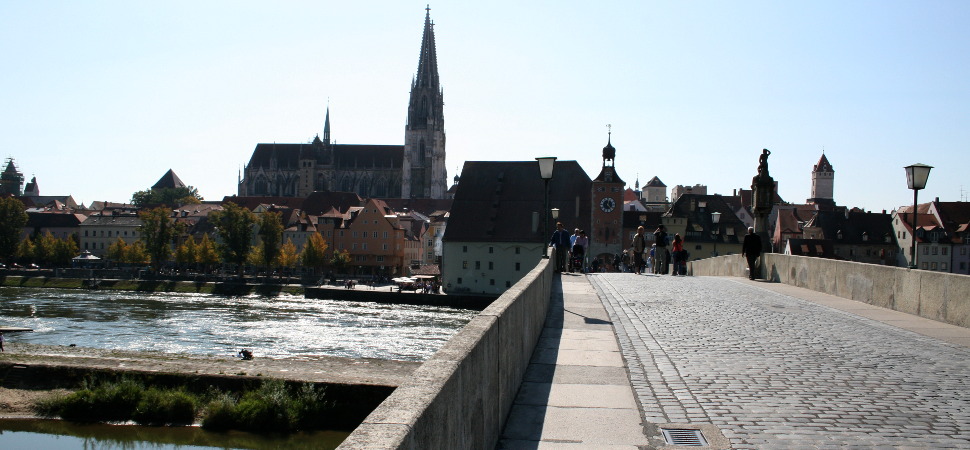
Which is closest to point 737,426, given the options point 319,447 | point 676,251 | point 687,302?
point 687,302

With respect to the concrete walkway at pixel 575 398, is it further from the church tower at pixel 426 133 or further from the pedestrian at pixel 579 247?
the church tower at pixel 426 133

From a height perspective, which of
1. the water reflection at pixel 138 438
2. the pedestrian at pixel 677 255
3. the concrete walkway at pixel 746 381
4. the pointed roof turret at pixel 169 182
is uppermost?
the pointed roof turret at pixel 169 182

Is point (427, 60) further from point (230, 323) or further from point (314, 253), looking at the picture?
point (230, 323)

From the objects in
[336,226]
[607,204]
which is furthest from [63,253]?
[607,204]

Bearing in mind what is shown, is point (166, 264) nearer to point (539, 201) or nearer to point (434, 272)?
point (434, 272)

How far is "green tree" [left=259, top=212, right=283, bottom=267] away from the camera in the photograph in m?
106

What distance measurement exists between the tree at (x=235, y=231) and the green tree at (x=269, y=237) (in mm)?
1927

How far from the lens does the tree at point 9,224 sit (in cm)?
11743

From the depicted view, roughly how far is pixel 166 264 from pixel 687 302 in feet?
363

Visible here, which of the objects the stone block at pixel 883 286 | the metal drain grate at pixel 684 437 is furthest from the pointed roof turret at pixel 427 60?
the metal drain grate at pixel 684 437

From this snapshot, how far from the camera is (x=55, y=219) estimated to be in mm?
141500

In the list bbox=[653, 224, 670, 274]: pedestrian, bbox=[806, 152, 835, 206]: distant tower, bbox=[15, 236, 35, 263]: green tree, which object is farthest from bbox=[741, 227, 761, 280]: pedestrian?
bbox=[806, 152, 835, 206]: distant tower

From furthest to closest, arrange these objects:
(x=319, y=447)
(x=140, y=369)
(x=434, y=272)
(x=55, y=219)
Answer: (x=55, y=219) < (x=434, y=272) < (x=140, y=369) < (x=319, y=447)

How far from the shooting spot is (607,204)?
84812 millimetres
